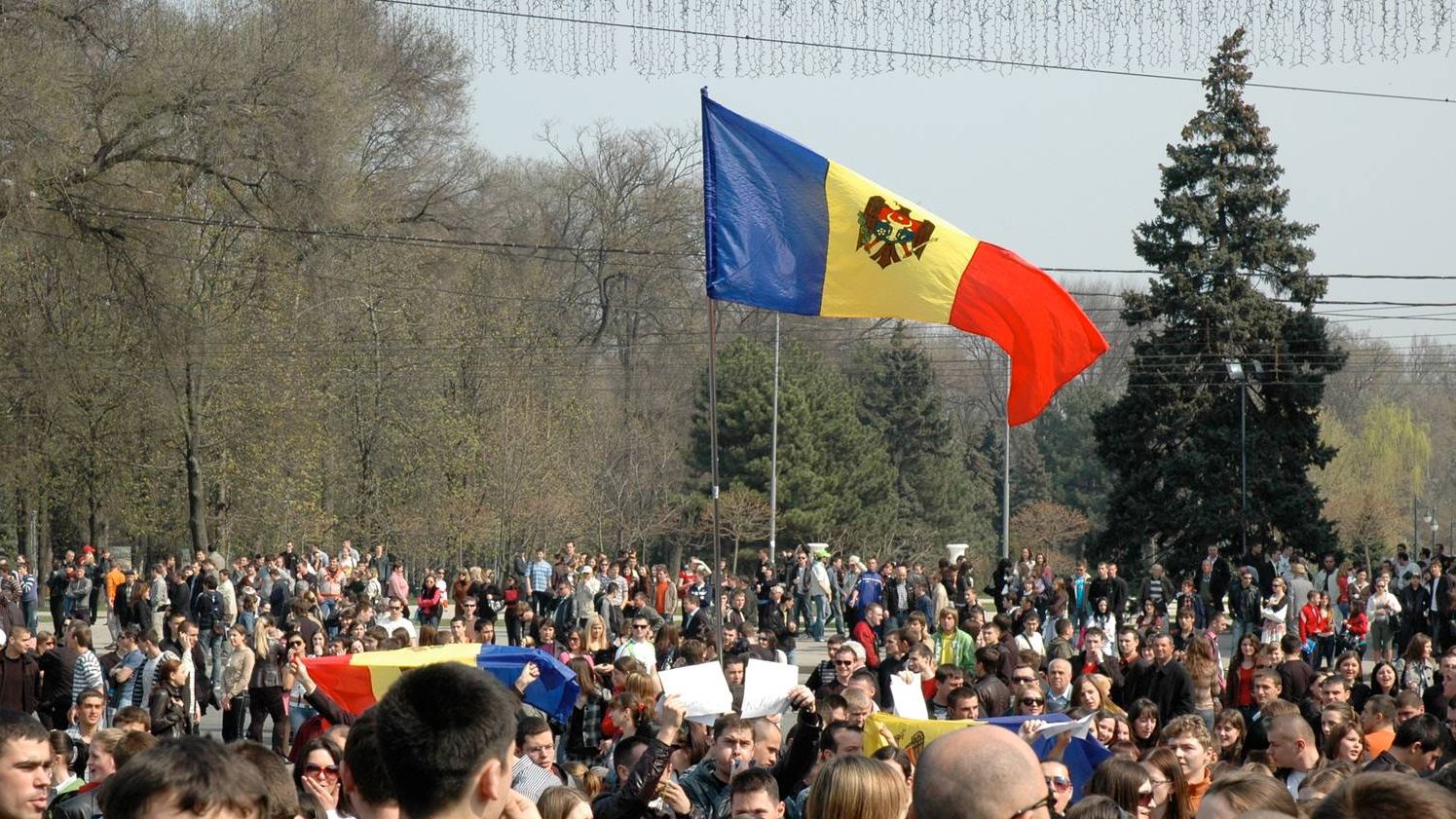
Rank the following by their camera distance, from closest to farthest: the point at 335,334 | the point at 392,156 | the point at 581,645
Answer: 1. the point at 581,645
2. the point at 335,334
3. the point at 392,156

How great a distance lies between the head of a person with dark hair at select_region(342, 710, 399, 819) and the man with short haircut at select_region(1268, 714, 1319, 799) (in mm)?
6280

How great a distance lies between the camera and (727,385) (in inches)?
2366

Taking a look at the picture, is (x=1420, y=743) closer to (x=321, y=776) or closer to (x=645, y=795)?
(x=645, y=795)

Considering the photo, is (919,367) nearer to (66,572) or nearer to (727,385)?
(727,385)

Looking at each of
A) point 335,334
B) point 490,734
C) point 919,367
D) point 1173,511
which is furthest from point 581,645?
point 919,367

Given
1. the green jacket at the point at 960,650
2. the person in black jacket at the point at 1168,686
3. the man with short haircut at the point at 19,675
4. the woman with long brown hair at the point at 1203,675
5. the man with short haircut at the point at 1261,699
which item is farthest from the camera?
the green jacket at the point at 960,650

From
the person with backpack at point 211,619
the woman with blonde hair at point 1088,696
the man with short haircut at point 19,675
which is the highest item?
the woman with blonde hair at point 1088,696

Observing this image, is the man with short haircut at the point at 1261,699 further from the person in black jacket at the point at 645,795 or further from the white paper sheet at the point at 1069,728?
the person in black jacket at the point at 645,795

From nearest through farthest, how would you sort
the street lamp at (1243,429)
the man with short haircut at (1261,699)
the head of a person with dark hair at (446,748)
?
the head of a person with dark hair at (446,748) < the man with short haircut at (1261,699) < the street lamp at (1243,429)

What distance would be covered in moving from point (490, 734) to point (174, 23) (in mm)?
29987

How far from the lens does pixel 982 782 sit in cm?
324

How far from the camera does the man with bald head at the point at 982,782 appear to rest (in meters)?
3.24

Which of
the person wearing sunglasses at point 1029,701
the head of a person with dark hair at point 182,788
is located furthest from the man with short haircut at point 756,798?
the person wearing sunglasses at point 1029,701

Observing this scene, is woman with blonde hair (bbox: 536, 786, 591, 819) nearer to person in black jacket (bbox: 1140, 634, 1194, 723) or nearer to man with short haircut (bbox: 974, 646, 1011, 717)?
man with short haircut (bbox: 974, 646, 1011, 717)
